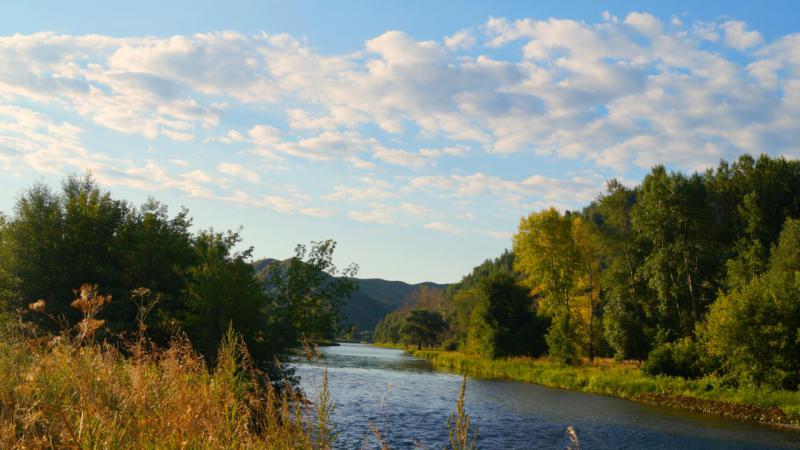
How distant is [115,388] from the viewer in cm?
586

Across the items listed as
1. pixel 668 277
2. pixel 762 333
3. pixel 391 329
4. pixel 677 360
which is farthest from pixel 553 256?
pixel 391 329

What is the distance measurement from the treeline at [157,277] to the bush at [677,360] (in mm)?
24072

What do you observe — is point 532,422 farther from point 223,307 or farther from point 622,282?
point 622,282

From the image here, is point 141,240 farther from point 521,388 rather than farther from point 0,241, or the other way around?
point 521,388

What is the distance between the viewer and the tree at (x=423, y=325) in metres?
114

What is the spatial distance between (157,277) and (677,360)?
1264 inches

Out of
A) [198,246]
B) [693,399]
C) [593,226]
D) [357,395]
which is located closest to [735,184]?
[593,226]

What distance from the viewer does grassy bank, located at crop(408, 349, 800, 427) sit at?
28.3 meters

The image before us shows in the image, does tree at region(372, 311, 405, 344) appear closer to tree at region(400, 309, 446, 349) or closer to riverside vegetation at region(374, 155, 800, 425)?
tree at region(400, 309, 446, 349)

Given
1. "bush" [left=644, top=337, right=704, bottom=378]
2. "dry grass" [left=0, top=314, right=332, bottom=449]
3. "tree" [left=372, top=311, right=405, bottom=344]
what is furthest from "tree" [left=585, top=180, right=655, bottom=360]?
"tree" [left=372, top=311, right=405, bottom=344]

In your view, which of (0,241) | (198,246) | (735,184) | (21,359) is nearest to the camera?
(21,359)

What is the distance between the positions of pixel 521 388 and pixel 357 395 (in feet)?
45.5

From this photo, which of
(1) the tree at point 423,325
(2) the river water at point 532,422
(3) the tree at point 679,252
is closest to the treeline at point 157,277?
(2) the river water at point 532,422

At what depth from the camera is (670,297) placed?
46406mm
